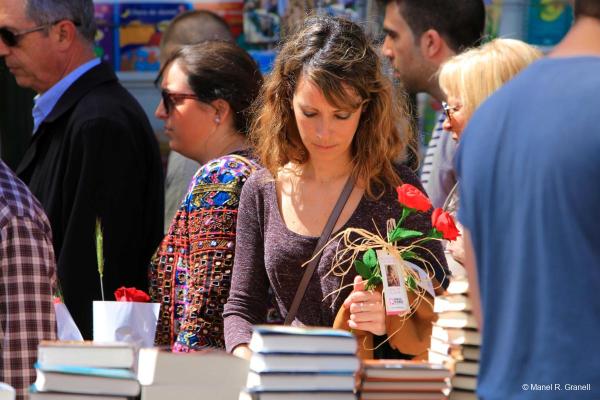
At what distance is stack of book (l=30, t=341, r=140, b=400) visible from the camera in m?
2.35

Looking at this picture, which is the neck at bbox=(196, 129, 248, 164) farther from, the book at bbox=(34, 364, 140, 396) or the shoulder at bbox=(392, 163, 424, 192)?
the book at bbox=(34, 364, 140, 396)

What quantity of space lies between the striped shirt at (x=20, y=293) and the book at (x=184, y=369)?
1.52 feet

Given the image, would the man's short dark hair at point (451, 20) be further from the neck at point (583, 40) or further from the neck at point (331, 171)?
the neck at point (583, 40)

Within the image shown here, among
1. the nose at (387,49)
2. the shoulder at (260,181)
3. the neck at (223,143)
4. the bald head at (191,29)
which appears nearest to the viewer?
the shoulder at (260,181)

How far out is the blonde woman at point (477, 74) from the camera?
3.33 meters

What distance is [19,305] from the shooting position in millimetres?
2783

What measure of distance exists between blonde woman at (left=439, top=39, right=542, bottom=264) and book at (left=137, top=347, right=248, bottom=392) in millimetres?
1032

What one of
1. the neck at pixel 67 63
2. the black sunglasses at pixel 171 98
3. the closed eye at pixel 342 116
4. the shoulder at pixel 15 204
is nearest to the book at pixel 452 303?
the closed eye at pixel 342 116

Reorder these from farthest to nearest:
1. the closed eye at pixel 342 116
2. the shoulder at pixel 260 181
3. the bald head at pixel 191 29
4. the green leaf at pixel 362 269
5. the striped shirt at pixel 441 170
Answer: the bald head at pixel 191 29 < the striped shirt at pixel 441 170 < the shoulder at pixel 260 181 < the closed eye at pixel 342 116 < the green leaf at pixel 362 269

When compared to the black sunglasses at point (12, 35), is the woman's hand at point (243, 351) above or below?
below

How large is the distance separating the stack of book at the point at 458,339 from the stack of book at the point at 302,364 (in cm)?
31

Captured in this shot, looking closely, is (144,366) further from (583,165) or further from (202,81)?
(202,81)

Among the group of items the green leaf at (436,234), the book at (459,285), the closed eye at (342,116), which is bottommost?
the book at (459,285)

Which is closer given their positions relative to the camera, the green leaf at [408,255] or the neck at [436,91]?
the green leaf at [408,255]
